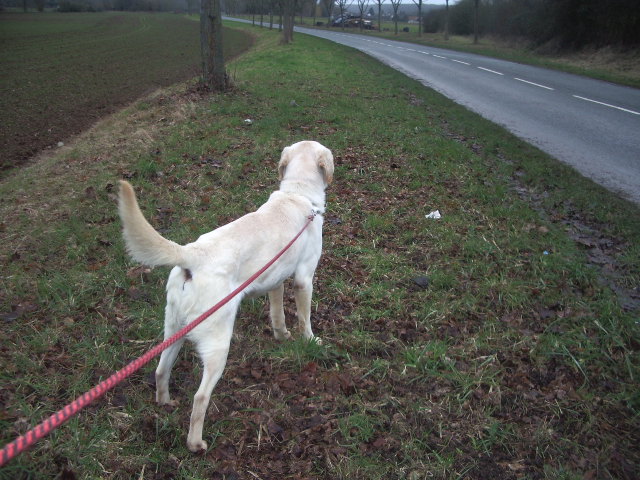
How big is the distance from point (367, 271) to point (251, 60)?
1877 centimetres

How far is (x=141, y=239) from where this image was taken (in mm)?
2625

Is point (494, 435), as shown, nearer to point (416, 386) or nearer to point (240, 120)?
point (416, 386)

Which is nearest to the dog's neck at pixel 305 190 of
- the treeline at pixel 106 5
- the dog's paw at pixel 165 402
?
the dog's paw at pixel 165 402

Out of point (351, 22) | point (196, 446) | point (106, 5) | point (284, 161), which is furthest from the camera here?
point (106, 5)

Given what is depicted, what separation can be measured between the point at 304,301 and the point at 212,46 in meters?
11.2

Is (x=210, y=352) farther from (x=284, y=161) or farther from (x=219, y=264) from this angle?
(x=284, y=161)

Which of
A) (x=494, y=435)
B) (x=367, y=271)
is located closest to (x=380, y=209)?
(x=367, y=271)

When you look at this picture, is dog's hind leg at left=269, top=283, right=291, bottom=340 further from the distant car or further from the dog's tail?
the distant car

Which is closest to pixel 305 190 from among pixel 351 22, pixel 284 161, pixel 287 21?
pixel 284 161

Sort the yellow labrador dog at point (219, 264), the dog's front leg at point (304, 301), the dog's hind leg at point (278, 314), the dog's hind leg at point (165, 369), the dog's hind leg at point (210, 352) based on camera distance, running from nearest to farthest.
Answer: the yellow labrador dog at point (219, 264) < the dog's hind leg at point (210, 352) < the dog's hind leg at point (165, 369) < the dog's front leg at point (304, 301) < the dog's hind leg at point (278, 314)

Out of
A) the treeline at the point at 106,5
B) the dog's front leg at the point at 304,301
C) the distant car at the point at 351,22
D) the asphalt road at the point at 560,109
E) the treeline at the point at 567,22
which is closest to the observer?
the dog's front leg at the point at 304,301

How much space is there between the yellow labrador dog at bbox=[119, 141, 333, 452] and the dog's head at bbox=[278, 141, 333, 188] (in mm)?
127

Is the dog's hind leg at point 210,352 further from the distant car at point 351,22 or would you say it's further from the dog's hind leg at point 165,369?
the distant car at point 351,22

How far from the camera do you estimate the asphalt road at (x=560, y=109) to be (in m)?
8.52
